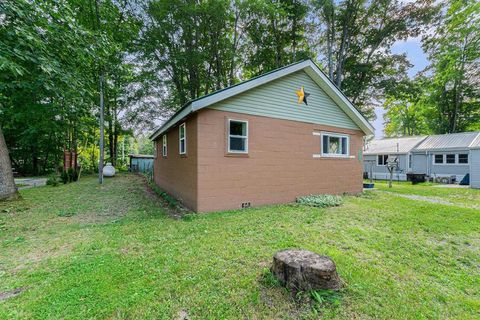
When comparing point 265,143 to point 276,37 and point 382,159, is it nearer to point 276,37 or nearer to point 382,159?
point 276,37

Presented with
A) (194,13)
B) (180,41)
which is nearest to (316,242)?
(194,13)

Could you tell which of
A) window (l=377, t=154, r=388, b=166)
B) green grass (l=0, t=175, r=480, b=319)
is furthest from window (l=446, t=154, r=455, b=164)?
green grass (l=0, t=175, r=480, b=319)

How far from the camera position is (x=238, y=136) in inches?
269

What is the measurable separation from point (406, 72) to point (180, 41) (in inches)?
674

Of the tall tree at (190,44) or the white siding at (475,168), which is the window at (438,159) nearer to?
the white siding at (475,168)

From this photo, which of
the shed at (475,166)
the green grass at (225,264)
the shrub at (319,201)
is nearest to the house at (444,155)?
the shed at (475,166)

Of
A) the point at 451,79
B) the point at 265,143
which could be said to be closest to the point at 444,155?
the point at 451,79

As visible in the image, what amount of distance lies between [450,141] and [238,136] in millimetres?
19776

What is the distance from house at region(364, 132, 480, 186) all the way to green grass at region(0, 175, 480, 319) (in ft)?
44.4

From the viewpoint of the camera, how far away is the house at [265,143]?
6.34 metres

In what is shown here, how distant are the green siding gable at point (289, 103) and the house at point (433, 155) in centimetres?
1153

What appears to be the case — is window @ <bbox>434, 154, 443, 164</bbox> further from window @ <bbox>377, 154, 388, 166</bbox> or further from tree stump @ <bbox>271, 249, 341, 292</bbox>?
tree stump @ <bbox>271, 249, 341, 292</bbox>

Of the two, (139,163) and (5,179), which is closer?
(5,179)

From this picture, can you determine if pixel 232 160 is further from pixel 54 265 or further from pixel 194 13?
pixel 194 13
